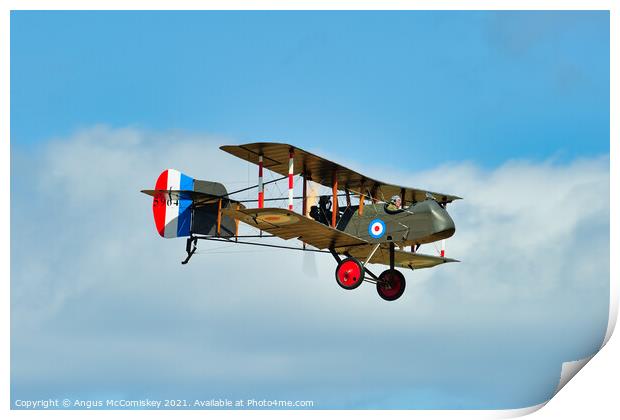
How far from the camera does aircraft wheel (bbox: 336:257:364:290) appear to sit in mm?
29719

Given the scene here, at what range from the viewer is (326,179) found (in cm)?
3081

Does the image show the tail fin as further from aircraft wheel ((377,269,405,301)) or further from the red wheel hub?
aircraft wheel ((377,269,405,301))

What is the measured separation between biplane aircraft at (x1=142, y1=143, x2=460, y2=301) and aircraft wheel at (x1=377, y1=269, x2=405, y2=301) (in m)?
Answer: 0.02

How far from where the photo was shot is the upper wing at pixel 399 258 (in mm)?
30875

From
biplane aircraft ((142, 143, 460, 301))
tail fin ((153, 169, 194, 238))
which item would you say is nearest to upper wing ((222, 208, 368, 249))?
biplane aircraft ((142, 143, 460, 301))

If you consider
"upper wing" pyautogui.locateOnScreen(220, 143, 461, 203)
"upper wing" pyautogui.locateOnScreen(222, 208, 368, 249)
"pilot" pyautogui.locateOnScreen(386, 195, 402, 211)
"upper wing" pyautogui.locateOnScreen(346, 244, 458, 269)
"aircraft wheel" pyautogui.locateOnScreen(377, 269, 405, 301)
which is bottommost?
"aircraft wheel" pyautogui.locateOnScreen(377, 269, 405, 301)

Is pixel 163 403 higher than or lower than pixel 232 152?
lower

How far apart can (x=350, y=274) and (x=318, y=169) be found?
2.33m

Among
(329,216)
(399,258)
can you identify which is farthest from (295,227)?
(399,258)

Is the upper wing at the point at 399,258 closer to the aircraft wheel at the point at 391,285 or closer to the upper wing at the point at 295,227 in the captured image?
the upper wing at the point at 295,227

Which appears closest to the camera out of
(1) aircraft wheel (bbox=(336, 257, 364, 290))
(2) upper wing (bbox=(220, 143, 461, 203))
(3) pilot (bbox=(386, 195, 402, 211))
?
(2) upper wing (bbox=(220, 143, 461, 203))
